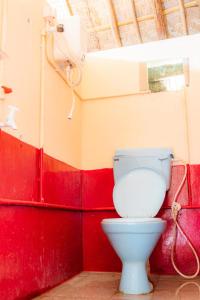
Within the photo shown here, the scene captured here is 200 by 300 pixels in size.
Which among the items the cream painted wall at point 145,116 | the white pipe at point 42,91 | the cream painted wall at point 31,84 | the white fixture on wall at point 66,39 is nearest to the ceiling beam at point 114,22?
the cream painted wall at point 145,116

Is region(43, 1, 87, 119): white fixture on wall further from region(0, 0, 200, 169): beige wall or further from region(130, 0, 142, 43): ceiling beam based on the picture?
region(130, 0, 142, 43): ceiling beam

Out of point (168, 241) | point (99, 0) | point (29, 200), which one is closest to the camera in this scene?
point (29, 200)

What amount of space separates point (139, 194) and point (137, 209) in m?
0.11

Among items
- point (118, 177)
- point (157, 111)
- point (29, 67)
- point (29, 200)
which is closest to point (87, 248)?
point (118, 177)

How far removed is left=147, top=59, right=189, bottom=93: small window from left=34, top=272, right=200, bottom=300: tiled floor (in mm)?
1506

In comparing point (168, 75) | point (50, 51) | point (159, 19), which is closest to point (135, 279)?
point (50, 51)

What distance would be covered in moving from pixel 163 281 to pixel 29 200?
3.62ft

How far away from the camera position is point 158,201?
2.31m

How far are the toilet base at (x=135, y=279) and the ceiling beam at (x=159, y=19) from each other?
2.66 meters

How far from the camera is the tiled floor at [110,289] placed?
1.80 m

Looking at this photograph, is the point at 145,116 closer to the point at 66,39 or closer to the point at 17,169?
the point at 66,39

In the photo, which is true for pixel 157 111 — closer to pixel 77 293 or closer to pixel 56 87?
pixel 56 87

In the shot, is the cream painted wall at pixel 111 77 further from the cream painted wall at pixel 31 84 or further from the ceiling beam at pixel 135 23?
the ceiling beam at pixel 135 23

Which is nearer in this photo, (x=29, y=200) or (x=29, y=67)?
(x=29, y=200)
